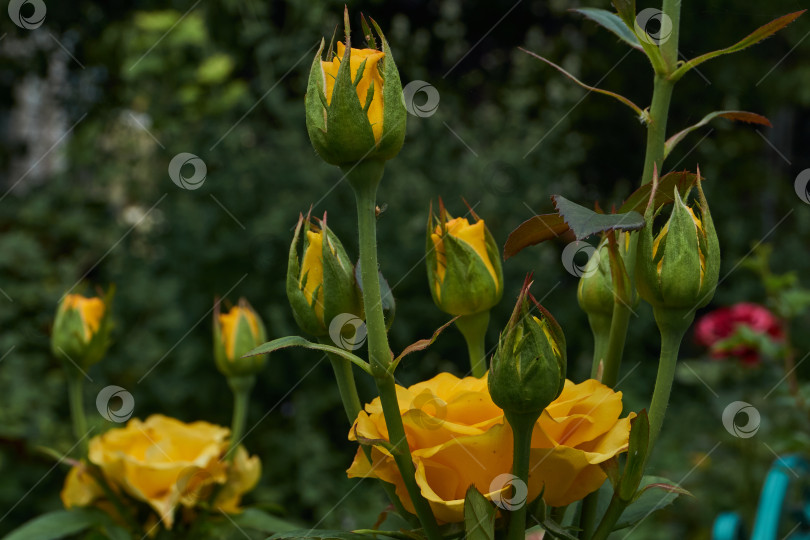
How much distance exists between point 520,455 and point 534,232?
0.36ft

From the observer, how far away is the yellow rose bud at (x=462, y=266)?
44 cm

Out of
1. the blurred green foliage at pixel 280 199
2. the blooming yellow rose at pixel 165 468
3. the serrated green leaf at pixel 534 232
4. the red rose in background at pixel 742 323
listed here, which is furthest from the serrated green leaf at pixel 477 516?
the red rose in background at pixel 742 323

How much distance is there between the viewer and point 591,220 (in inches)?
14.2

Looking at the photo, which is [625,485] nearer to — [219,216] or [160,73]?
[219,216]

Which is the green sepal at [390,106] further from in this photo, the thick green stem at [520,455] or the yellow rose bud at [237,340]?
the yellow rose bud at [237,340]

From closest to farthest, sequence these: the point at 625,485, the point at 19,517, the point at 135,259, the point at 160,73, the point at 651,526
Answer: the point at 625,485 → the point at 19,517 → the point at 651,526 → the point at 135,259 → the point at 160,73

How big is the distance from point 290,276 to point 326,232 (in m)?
0.03

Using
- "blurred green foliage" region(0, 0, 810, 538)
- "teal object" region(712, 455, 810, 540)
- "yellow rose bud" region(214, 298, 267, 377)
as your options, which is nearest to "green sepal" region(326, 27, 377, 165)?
"yellow rose bud" region(214, 298, 267, 377)

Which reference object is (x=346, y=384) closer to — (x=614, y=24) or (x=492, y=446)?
(x=492, y=446)

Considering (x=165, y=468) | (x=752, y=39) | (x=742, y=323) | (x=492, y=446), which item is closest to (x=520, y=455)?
(x=492, y=446)

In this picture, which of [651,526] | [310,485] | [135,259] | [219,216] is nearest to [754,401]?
[651,526]

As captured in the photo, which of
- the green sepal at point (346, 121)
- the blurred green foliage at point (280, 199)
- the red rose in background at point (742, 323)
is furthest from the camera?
the blurred green foliage at point (280, 199)

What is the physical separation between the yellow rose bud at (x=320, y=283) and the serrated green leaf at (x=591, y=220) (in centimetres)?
11

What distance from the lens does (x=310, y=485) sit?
203 centimetres
